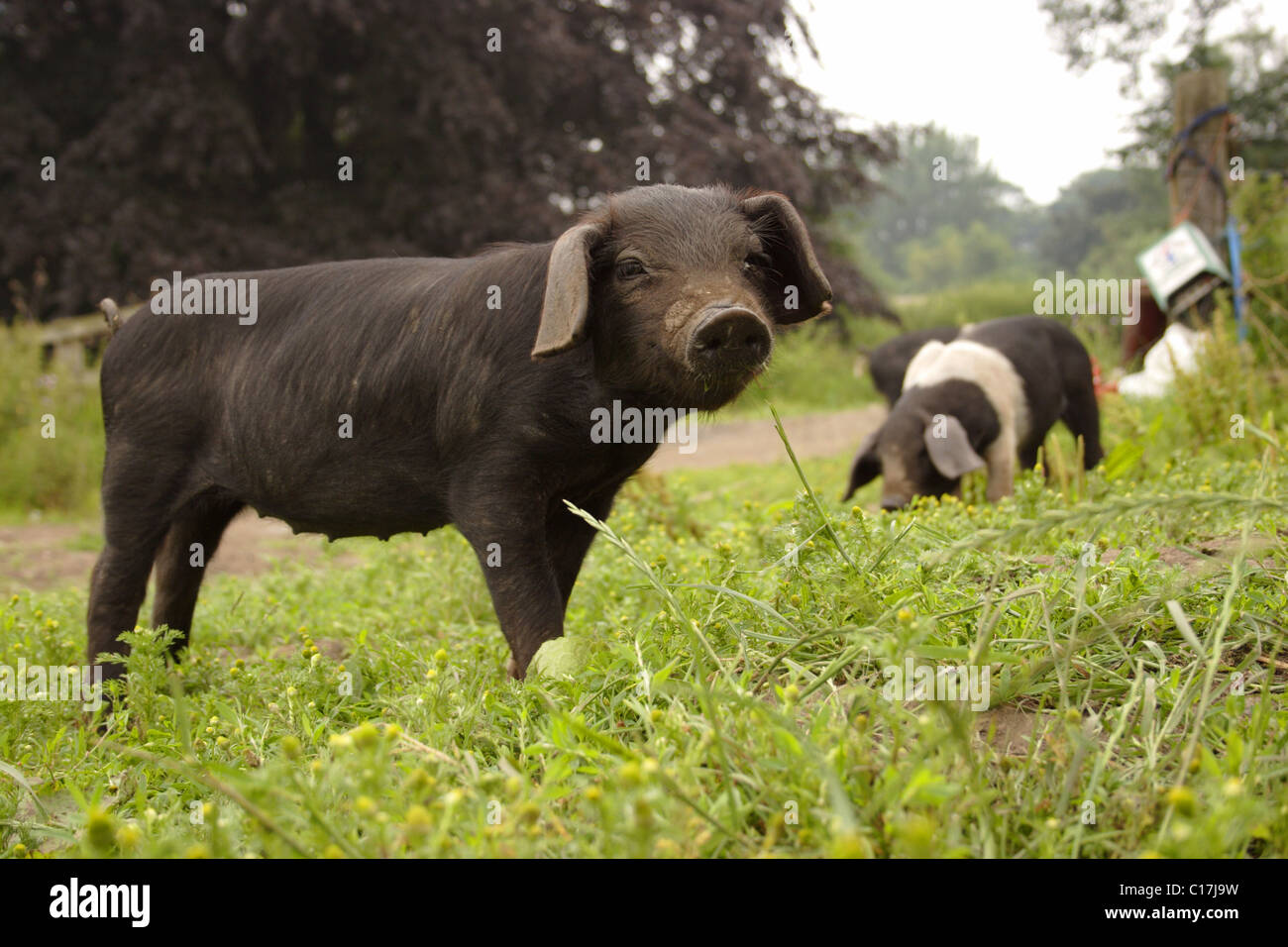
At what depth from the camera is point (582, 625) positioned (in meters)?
3.51

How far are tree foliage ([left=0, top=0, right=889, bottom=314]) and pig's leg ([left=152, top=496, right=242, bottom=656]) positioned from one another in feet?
36.8

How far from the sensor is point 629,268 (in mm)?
2738

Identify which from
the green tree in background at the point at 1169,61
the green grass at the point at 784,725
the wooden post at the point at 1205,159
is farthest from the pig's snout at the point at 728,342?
the green tree in background at the point at 1169,61

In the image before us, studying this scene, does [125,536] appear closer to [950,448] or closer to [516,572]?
[516,572]

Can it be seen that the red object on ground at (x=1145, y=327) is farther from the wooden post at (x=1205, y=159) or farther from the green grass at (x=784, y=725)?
the green grass at (x=784, y=725)

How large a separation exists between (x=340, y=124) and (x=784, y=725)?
58.5 feet

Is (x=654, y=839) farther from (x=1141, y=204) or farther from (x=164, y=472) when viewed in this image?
(x=1141, y=204)

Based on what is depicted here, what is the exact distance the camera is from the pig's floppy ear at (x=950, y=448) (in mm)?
5723

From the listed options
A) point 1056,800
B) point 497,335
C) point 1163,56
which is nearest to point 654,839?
point 1056,800

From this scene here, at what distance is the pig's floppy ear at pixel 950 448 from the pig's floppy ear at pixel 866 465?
1.34ft

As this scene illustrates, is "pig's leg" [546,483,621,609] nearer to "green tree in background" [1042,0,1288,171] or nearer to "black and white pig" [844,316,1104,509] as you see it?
"black and white pig" [844,316,1104,509]

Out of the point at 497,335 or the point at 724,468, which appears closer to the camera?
the point at 497,335

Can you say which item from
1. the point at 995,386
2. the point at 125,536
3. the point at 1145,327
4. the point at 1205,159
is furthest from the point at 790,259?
the point at 1145,327
